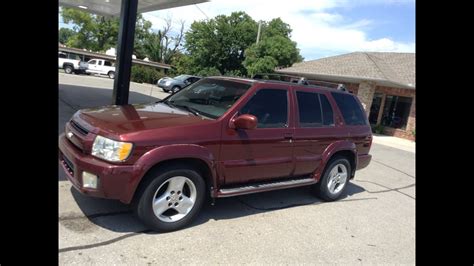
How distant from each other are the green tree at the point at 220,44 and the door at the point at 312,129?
31425mm

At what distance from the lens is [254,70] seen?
31.5m

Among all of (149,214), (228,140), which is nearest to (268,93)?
(228,140)

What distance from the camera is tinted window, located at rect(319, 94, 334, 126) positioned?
5.73 m

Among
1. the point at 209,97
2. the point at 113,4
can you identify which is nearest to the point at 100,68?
the point at 113,4

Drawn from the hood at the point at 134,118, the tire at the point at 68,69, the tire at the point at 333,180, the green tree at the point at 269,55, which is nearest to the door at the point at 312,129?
the tire at the point at 333,180

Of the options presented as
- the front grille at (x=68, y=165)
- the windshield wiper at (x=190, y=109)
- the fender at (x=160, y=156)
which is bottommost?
the front grille at (x=68, y=165)

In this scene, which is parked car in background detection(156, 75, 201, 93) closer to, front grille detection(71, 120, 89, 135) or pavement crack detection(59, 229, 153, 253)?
front grille detection(71, 120, 89, 135)

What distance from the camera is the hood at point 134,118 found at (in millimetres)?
3857

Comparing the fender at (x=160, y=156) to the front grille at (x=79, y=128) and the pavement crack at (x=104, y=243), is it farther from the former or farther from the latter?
the front grille at (x=79, y=128)

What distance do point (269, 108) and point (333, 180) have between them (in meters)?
1.98
